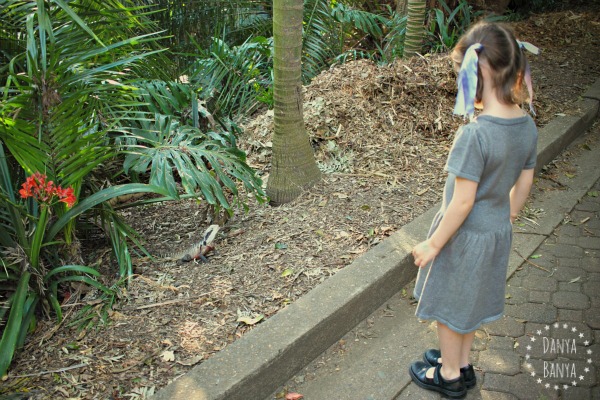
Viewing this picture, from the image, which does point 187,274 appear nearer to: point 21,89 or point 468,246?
point 21,89

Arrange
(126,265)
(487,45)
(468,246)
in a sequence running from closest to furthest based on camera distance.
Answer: (487,45)
(468,246)
(126,265)

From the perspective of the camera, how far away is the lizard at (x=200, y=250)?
130 inches

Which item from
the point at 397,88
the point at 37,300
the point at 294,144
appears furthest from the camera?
the point at 397,88

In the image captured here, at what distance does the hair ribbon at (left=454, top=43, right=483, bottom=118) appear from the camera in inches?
83.5

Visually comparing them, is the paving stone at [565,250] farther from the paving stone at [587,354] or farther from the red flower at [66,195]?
the red flower at [66,195]

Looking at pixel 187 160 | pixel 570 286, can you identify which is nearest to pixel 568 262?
pixel 570 286

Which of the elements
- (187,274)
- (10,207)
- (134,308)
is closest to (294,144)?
(187,274)

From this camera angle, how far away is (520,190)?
8.02ft

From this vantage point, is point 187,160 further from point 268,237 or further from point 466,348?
point 466,348

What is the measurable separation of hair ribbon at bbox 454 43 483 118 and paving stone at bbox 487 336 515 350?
4.38 ft

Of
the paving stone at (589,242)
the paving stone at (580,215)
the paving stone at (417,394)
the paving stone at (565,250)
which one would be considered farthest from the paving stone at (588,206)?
the paving stone at (417,394)

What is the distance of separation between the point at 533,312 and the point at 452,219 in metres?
1.28

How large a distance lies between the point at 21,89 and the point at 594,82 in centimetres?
548

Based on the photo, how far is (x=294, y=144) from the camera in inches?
149
